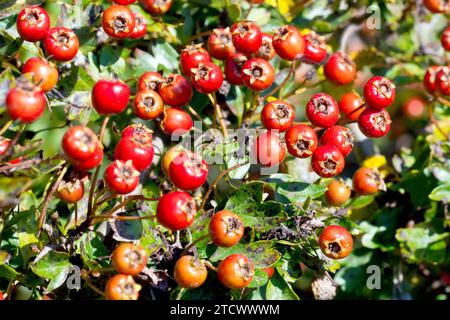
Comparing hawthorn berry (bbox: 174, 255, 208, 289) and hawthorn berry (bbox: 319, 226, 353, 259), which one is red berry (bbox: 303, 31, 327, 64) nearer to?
hawthorn berry (bbox: 319, 226, 353, 259)

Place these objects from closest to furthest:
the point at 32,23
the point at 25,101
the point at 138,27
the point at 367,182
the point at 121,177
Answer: the point at 25,101, the point at 121,177, the point at 32,23, the point at 138,27, the point at 367,182

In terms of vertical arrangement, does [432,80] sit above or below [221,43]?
below

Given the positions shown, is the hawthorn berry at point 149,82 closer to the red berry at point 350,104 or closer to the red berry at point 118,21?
the red berry at point 118,21

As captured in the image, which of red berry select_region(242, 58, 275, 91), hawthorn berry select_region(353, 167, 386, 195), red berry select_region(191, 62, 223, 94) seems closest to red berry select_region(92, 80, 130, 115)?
red berry select_region(191, 62, 223, 94)

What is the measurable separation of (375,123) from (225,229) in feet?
2.01

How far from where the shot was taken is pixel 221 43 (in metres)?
2.04

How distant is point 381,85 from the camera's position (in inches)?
72.6

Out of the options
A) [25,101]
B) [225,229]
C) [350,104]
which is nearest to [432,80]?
[350,104]

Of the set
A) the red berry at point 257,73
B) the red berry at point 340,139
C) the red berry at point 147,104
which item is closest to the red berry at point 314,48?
the red berry at point 257,73

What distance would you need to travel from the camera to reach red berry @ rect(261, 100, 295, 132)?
5.94 feet

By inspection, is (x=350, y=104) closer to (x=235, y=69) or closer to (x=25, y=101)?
(x=235, y=69)

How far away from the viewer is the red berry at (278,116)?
5.94ft
